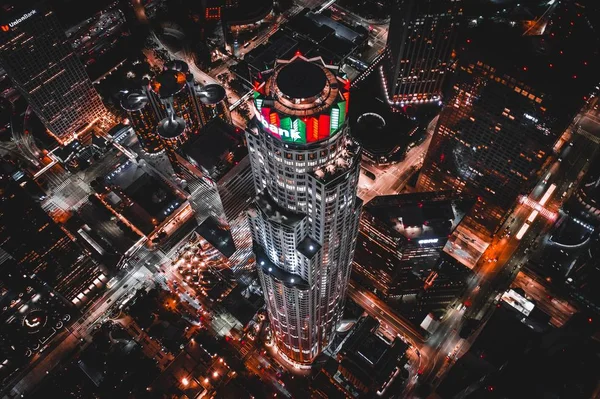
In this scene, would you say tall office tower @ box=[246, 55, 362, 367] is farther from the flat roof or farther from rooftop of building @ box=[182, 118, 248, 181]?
rooftop of building @ box=[182, 118, 248, 181]

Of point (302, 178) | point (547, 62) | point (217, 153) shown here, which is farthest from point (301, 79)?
point (547, 62)

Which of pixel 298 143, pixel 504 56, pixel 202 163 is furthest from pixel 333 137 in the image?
pixel 504 56

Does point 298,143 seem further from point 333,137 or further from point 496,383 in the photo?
point 496,383

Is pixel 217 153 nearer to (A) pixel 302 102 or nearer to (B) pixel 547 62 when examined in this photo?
(A) pixel 302 102

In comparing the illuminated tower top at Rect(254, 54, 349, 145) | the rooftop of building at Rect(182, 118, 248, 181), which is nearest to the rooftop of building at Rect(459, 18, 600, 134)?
the rooftop of building at Rect(182, 118, 248, 181)

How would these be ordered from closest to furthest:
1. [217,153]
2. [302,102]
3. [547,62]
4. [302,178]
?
[302,102], [302,178], [547,62], [217,153]

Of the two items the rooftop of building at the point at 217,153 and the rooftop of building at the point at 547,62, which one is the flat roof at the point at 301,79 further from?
the rooftop of building at the point at 547,62
